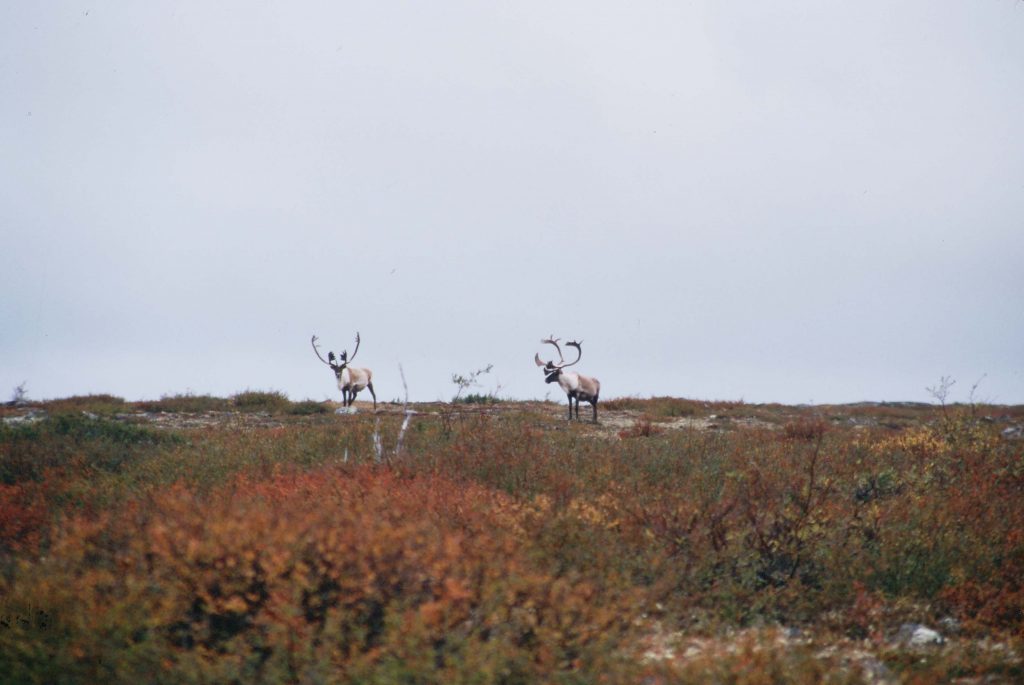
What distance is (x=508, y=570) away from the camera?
15.0 ft

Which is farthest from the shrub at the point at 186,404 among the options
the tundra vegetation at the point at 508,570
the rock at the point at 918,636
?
the rock at the point at 918,636

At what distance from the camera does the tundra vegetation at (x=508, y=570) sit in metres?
3.96

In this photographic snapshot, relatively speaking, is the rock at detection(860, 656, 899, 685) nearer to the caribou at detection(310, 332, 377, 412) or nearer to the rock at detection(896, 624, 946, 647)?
the rock at detection(896, 624, 946, 647)

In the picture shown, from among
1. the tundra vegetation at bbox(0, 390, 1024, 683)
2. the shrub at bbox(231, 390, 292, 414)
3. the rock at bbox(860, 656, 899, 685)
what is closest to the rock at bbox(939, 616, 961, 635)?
the tundra vegetation at bbox(0, 390, 1024, 683)

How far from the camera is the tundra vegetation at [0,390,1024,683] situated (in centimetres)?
396

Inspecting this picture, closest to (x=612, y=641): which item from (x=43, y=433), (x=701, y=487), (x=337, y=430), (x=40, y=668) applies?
(x=40, y=668)

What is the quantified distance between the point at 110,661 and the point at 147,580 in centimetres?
51

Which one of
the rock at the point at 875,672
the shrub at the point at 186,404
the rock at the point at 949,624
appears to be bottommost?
the rock at the point at 875,672

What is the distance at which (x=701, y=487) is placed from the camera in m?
7.87

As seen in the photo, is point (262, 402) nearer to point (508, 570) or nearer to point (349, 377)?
point (349, 377)

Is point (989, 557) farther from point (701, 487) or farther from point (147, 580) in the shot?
point (147, 580)

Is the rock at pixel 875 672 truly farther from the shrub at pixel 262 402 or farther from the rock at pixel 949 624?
the shrub at pixel 262 402

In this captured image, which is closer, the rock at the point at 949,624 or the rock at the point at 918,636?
the rock at the point at 918,636

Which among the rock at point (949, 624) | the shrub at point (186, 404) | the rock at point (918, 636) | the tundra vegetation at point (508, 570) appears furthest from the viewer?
the shrub at point (186, 404)
